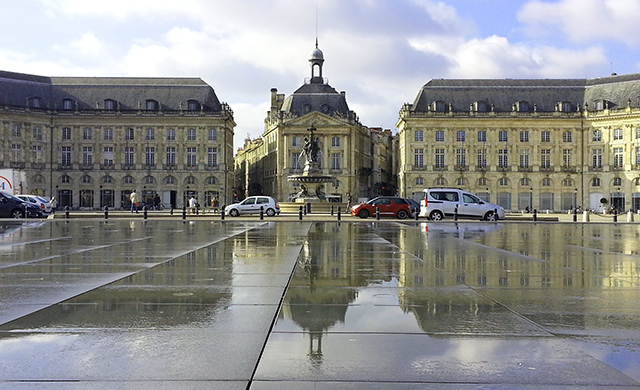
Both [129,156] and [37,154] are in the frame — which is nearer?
[37,154]

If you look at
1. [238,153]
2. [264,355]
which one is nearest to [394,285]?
[264,355]

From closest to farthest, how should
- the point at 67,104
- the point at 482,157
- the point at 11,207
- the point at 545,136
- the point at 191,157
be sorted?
the point at 11,207, the point at 67,104, the point at 545,136, the point at 482,157, the point at 191,157

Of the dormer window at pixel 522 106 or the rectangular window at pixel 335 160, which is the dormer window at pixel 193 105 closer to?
the rectangular window at pixel 335 160

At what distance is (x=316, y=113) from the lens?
90312 mm

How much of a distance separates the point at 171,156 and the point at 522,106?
1854 inches

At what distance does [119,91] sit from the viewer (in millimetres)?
85812

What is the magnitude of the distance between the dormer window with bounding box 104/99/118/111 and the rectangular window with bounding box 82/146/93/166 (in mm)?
5719

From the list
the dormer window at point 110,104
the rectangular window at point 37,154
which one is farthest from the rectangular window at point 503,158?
the rectangular window at point 37,154

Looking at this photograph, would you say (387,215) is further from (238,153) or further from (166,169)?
(238,153)

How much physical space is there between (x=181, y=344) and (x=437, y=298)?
3592mm

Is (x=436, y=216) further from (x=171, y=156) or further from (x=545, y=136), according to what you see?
(x=171, y=156)

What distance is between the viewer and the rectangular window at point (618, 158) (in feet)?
268

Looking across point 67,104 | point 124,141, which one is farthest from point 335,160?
point 67,104

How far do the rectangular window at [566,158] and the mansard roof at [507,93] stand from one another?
5.68 metres
